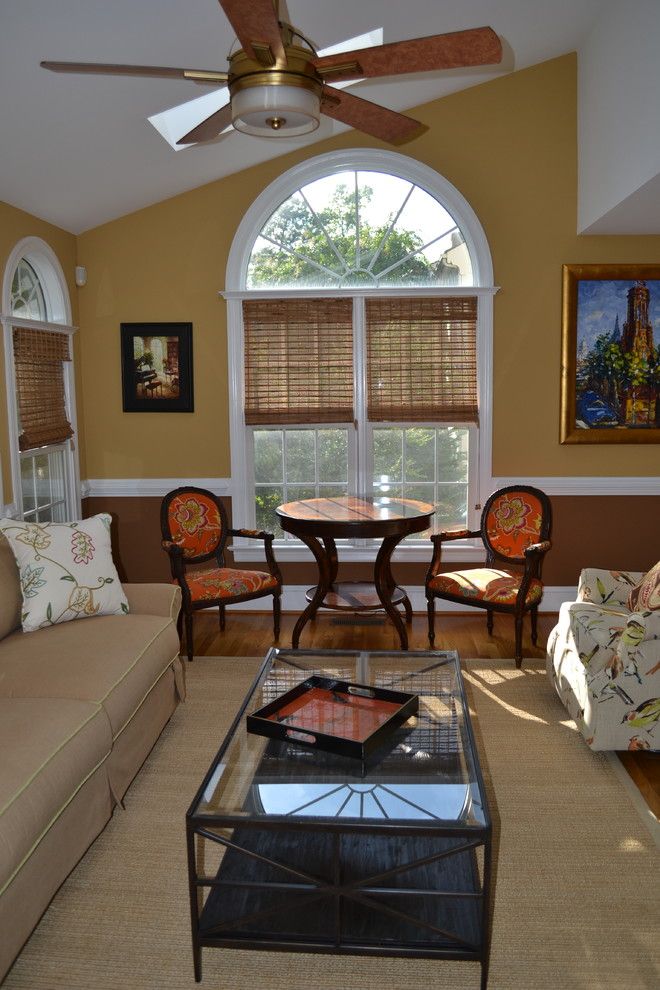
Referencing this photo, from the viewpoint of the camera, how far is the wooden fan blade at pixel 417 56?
96.9 inches

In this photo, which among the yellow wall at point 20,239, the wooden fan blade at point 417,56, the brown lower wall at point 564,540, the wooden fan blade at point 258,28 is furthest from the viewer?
the brown lower wall at point 564,540

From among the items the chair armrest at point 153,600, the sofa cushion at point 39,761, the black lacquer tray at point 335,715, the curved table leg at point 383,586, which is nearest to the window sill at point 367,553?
the curved table leg at point 383,586

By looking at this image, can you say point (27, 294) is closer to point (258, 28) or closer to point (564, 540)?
point (258, 28)

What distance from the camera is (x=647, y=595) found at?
140 inches

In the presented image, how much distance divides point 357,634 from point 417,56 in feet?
11.8

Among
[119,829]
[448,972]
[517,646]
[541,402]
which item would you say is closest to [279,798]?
[448,972]

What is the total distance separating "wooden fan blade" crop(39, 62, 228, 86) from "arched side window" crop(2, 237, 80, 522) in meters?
2.16

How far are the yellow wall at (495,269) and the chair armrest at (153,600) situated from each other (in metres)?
1.80

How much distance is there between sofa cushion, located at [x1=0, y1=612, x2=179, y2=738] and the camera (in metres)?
3.07

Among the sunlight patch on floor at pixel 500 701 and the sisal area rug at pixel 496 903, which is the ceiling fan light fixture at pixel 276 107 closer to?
the sisal area rug at pixel 496 903

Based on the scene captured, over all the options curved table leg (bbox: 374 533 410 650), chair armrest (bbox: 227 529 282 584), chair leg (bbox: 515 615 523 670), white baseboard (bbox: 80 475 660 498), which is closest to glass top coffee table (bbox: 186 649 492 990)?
chair leg (bbox: 515 615 523 670)

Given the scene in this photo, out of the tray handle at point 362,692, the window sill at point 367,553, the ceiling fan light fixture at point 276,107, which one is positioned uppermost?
the ceiling fan light fixture at point 276,107

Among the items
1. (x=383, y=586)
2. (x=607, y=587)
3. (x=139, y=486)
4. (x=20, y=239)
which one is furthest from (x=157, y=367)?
(x=607, y=587)

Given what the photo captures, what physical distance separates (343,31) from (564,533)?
3.36 metres
